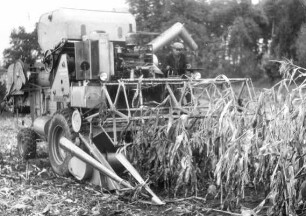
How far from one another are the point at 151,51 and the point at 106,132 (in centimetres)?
251

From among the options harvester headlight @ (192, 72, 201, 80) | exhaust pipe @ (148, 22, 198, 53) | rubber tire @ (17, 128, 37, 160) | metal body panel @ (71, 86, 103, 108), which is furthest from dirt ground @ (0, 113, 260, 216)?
Answer: exhaust pipe @ (148, 22, 198, 53)

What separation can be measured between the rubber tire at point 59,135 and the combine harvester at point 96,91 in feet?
0.05

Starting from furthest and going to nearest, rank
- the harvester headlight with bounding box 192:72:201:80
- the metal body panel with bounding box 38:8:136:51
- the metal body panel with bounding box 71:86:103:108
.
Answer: the metal body panel with bounding box 38:8:136:51
the harvester headlight with bounding box 192:72:201:80
the metal body panel with bounding box 71:86:103:108

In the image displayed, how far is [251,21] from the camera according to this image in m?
37.8

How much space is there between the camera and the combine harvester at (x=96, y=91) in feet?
21.9

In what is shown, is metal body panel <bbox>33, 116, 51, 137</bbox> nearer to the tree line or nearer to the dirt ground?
the dirt ground

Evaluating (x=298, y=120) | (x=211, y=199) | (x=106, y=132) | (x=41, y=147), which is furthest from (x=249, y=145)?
(x=41, y=147)

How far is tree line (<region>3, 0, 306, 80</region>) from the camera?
34.3 meters

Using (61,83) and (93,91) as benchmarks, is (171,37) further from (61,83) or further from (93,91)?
(93,91)

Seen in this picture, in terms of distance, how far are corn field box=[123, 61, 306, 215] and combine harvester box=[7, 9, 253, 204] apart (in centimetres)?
26

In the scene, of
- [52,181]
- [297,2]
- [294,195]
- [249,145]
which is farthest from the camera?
[297,2]

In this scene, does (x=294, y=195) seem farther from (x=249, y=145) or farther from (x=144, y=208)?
(x=144, y=208)

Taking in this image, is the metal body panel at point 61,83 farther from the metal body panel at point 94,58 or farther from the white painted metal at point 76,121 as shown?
the white painted metal at point 76,121

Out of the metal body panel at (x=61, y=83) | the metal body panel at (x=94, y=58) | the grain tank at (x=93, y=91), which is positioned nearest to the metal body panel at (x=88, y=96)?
the grain tank at (x=93, y=91)
